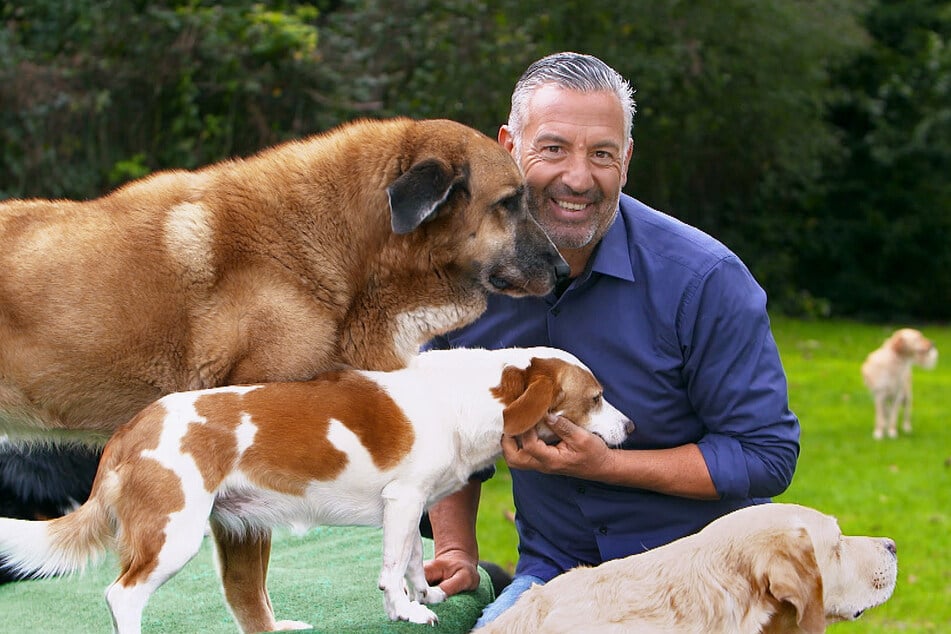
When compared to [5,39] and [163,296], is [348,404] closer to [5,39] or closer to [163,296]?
[163,296]

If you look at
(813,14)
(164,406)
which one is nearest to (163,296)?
(164,406)

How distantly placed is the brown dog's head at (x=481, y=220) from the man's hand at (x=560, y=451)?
→ 1.38 ft

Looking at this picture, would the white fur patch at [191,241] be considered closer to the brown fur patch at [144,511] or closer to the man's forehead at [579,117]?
the brown fur patch at [144,511]

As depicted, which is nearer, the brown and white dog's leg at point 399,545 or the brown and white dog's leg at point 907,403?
the brown and white dog's leg at point 399,545

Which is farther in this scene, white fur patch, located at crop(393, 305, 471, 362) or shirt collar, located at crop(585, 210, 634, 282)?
shirt collar, located at crop(585, 210, 634, 282)

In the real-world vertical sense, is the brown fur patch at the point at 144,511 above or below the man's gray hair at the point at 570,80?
below

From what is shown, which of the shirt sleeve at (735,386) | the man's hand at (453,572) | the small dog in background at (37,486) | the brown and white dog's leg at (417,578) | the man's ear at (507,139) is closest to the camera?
the brown and white dog's leg at (417,578)

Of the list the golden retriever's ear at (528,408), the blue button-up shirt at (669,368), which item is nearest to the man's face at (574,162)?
the blue button-up shirt at (669,368)

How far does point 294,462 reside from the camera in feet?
10.00

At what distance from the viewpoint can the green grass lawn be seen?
7.68 m

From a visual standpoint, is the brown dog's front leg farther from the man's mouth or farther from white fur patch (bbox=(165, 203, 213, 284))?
the man's mouth

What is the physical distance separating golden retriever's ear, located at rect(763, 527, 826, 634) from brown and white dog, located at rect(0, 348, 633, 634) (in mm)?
800

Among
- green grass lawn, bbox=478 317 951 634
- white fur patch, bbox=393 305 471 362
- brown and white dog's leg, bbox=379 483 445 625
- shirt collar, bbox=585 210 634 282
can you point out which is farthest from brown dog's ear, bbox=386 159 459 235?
green grass lawn, bbox=478 317 951 634

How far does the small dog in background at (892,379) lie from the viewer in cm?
1266
